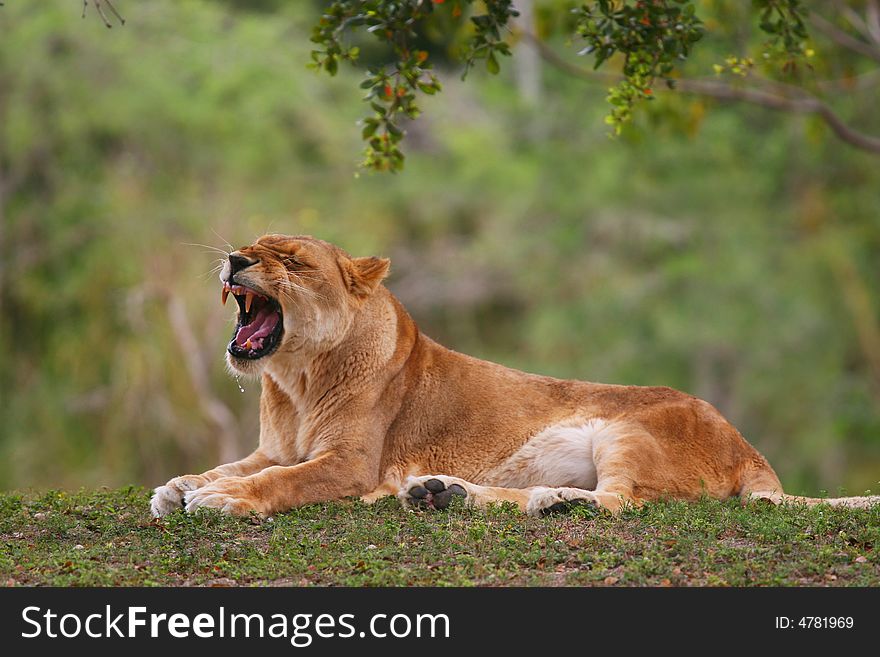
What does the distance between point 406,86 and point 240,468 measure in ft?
7.07

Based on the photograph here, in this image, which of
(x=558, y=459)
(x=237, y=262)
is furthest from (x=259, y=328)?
(x=558, y=459)

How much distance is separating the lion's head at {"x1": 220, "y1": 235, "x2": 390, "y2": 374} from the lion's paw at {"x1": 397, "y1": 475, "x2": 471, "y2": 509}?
94cm

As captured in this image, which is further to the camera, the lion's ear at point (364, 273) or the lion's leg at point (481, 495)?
the lion's ear at point (364, 273)

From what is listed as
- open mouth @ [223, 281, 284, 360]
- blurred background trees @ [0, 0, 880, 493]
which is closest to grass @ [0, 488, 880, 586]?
open mouth @ [223, 281, 284, 360]

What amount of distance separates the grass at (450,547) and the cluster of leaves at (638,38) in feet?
6.81

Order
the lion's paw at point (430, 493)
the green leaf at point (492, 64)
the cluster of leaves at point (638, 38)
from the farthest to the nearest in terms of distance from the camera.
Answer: the green leaf at point (492, 64) → the cluster of leaves at point (638, 38) → the lion's paw at point (430, 493)

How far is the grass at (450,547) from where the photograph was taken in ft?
16.8

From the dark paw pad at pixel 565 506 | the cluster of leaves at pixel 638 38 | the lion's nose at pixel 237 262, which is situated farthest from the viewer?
the cluster of leaves at pixel 638 38

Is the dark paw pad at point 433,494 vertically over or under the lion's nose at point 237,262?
under

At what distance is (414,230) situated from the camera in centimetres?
2361

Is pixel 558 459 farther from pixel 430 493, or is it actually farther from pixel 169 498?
pixel 169 498

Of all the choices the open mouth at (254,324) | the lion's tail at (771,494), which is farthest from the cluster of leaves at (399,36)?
the lion's tail at (771,494)

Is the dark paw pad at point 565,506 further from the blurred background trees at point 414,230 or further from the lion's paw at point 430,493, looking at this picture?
the blurred background trees at point 414,230

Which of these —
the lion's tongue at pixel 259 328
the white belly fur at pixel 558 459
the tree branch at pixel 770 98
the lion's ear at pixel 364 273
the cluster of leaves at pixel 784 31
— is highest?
the tree branch at pixel 770 98
